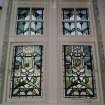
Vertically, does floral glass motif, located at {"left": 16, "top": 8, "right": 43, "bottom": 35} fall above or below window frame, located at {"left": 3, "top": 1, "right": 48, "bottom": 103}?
above

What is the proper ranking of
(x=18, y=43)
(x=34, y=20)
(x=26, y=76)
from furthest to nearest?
(x=34, y=20)
(x=18, y=43)
(x=26, y=76)

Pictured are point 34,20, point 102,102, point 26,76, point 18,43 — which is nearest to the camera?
point 102,102

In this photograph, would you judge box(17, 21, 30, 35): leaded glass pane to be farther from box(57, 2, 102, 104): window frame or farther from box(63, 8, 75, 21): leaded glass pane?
box(63, 8, 75, 21): leaded glass pane

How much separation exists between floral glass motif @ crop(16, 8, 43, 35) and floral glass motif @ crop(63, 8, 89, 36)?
0.41m

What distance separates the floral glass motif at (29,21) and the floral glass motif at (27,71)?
11.3 inches

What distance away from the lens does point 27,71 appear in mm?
3295

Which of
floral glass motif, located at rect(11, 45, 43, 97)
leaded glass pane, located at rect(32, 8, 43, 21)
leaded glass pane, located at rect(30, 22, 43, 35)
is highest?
leaded glass pane, located at rect(32, 8, 43, 21)

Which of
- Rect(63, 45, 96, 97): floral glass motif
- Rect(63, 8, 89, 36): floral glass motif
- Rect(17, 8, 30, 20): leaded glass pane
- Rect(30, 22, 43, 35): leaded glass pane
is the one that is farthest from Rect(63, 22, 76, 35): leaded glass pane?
Rect(17, 8, 30, 20): leaded glass pane

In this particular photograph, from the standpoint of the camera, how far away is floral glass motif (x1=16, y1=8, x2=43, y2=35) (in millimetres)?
3633

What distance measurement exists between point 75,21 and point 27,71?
1.16 metres

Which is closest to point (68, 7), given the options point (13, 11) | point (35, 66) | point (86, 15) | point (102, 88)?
point (86, 15)

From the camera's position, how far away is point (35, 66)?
11.0 ft

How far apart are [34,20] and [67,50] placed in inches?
30.3

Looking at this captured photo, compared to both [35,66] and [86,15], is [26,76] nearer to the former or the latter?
[35,66]
